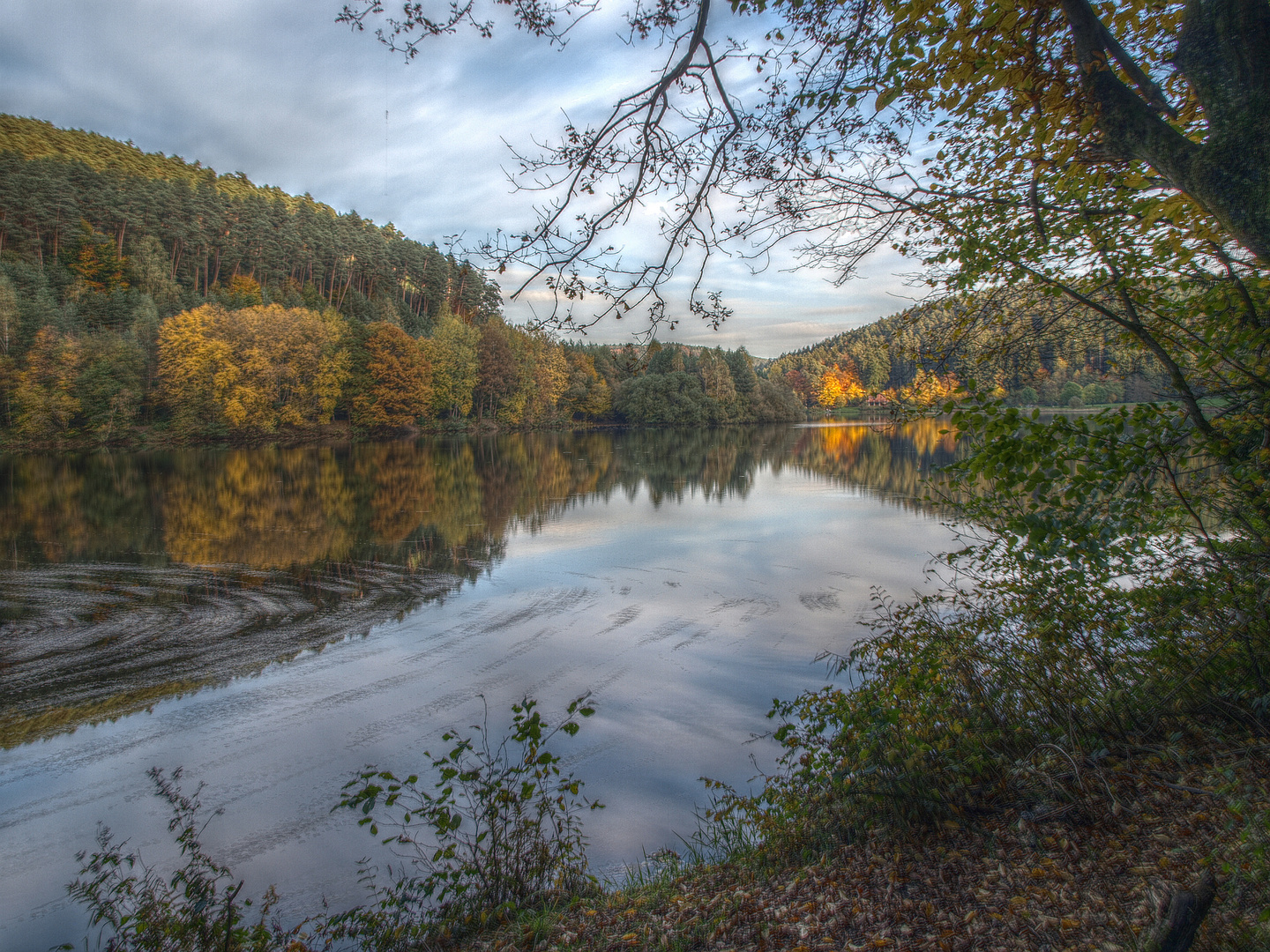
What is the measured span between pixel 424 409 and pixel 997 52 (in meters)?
61.8

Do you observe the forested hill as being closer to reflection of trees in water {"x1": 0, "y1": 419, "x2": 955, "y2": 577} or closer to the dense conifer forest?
the dense conifer forest

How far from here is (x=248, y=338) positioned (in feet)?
164

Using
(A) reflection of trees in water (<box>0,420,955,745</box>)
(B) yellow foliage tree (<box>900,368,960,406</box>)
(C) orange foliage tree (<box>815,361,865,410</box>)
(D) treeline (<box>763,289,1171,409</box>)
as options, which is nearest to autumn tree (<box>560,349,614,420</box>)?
(A) reflection of trees in water (<box>0,420,955,745</box>)

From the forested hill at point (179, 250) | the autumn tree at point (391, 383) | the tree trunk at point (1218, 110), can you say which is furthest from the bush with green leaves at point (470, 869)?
the autumn tree at point (391, 383)

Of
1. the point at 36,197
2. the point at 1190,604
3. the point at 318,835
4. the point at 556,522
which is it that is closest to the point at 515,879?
the point at 318,835

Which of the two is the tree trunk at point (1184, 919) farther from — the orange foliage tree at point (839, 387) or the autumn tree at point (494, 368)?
the orange foliage tree at point (839, 387)

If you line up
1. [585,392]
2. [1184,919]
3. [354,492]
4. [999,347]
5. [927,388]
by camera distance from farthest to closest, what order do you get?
1. [585,392]
2. [354,492]
3. [927,388]
4. [999,347]
5. [1184,919]

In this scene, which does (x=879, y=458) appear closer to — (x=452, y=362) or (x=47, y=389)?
(x=452, y=362)

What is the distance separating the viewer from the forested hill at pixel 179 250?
2231 inches

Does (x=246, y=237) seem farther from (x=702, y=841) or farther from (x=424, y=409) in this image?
(x=702, y=841)

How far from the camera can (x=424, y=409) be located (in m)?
60.8

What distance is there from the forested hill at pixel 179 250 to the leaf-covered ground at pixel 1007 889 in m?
47.5

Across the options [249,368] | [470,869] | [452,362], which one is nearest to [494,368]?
[452,362]

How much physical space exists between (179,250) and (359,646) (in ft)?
255
